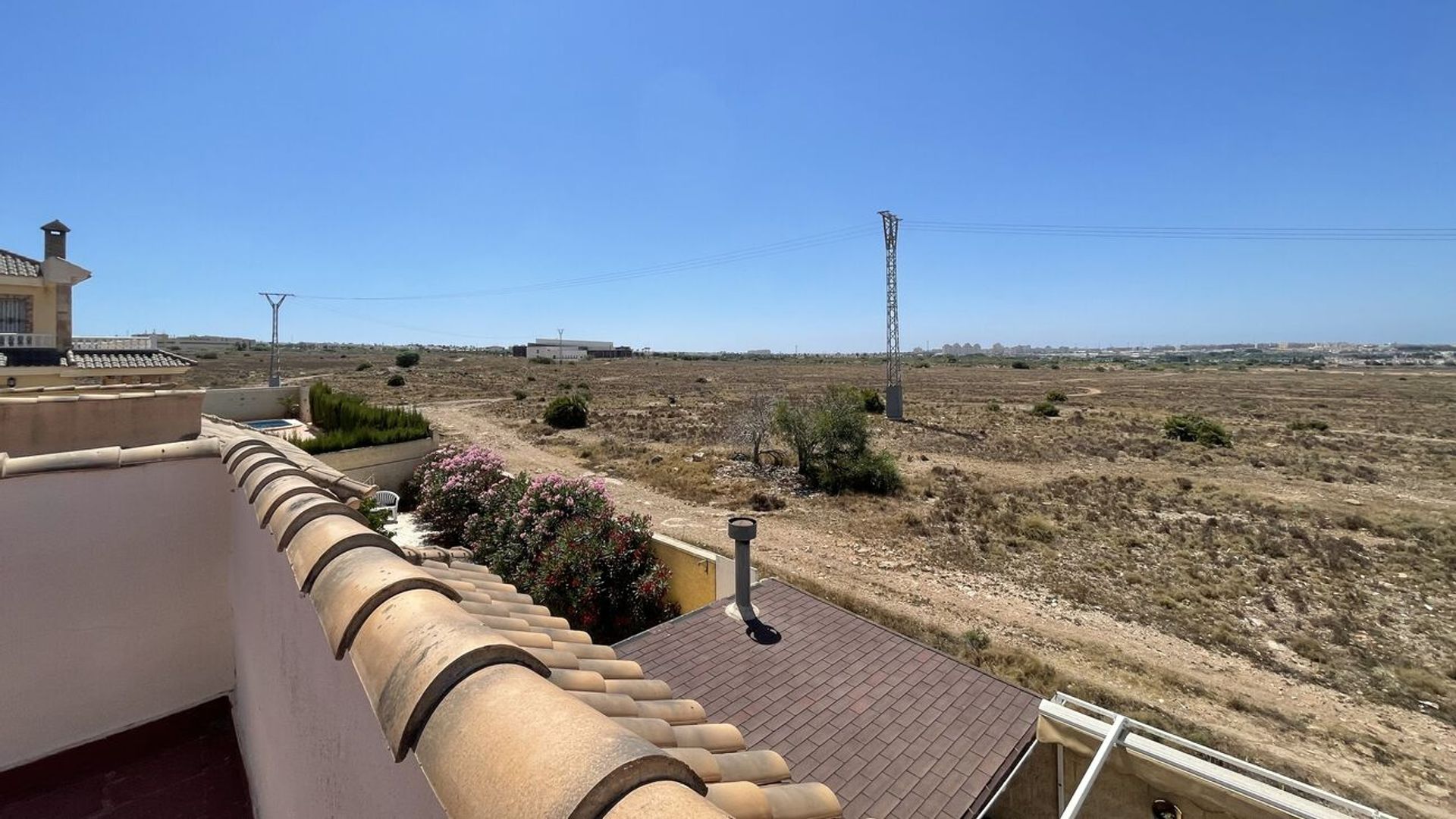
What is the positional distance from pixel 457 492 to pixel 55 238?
17.4 m

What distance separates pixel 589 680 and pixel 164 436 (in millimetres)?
5125

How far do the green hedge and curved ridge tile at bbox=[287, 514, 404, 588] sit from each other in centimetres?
1392

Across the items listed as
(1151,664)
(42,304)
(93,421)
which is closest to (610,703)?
(93,421)

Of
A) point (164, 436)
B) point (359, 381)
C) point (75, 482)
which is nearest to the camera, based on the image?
point (75, 482)

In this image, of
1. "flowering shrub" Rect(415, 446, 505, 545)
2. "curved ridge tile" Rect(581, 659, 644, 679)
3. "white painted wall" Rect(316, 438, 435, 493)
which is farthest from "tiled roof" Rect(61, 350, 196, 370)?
"curved ridge tile" Rect(581, 659, 644, 679)

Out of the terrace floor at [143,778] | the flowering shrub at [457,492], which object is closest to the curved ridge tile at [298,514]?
the terrace floor at [143,778]

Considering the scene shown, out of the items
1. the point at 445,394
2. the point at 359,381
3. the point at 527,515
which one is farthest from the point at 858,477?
the point at 359,381

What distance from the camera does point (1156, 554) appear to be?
12133mm

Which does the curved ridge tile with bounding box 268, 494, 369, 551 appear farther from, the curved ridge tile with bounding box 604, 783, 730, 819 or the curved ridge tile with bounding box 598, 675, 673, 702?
the curved ridge tile with bounding box 604, 783, 730, 819

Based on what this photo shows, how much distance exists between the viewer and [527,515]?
29.6ft

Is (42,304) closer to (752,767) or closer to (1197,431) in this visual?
(752,767)

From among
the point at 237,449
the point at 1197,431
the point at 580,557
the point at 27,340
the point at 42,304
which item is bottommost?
the point at 580,557

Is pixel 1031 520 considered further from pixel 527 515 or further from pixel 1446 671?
pixel 527 515

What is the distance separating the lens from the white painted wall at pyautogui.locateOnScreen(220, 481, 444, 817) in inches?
51.6
